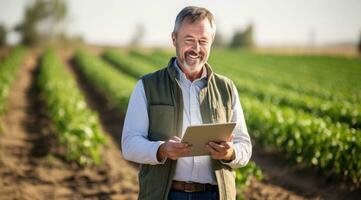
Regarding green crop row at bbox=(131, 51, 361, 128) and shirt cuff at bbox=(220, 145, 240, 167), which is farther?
green crop row at bbox=(131, 51, 361, 128)

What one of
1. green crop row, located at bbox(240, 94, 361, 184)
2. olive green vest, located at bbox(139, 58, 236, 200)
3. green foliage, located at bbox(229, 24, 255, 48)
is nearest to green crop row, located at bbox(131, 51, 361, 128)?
green crop row, located at bbox(240, 94, 361, 184)

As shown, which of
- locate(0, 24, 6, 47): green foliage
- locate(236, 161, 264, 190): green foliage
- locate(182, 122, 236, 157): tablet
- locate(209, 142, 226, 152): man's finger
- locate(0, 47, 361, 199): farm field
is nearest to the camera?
locate(182, 122, 236, 157): tablet

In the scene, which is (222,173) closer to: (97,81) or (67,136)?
(67,136)

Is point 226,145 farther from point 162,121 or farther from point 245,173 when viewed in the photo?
point 245,173

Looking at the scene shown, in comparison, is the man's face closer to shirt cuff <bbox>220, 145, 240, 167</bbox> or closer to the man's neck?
the man's neck

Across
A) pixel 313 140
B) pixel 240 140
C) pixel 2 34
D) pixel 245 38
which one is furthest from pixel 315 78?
pixel 2 34

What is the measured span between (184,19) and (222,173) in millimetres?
981

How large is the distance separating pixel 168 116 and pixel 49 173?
578 centimetres

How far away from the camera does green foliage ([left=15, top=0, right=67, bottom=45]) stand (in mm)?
73750

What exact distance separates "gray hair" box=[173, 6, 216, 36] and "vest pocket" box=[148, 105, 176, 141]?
494mm

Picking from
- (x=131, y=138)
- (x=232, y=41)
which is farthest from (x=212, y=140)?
(x=232, y=41)

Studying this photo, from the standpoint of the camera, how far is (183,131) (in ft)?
9.09

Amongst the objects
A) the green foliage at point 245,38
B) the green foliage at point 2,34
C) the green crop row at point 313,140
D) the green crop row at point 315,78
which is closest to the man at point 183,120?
the green crop row at point 313,140

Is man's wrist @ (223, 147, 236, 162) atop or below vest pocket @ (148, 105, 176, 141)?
below
